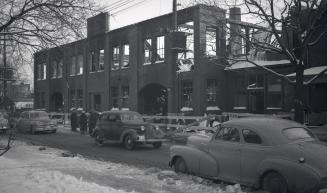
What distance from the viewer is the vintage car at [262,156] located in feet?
28.3

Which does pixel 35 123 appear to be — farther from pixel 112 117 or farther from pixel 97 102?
pixel 97 102

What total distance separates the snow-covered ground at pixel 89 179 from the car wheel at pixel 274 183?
0.65 metres

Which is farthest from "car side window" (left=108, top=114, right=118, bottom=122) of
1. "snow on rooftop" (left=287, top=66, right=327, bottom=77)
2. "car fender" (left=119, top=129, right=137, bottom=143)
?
"snow on rooftop" (left=287, top=66, right=327, bottom=77)

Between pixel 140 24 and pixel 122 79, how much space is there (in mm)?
5117

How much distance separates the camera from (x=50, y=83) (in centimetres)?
5100

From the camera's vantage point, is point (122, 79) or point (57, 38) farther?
point (122, 79)

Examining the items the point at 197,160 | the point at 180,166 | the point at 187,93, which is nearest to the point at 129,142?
the point at 180,166

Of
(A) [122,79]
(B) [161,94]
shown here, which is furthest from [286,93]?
(A) [122,79]

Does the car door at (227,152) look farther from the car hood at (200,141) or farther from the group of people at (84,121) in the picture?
the group of people at (84,121)

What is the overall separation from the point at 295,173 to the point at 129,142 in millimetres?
11353

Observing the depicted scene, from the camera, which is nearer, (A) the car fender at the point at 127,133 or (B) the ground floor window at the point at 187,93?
(A) the car fender at the point at 127,133

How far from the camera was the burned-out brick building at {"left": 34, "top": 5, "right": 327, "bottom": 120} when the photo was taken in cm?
2806

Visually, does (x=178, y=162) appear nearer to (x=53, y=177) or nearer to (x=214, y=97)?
(x=53, y=177)

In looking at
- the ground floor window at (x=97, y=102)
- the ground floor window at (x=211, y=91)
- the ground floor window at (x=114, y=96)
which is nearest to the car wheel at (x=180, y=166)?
the ground floor window at (x=211, y=91)
